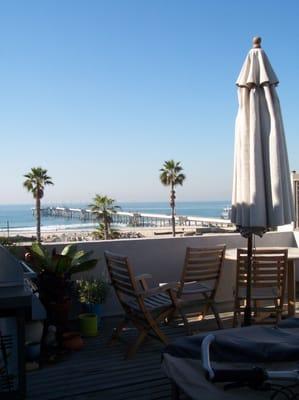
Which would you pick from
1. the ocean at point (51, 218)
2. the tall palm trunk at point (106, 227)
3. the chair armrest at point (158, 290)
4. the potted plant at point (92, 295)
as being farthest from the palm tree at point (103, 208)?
the chair armrest at point (158, 290)

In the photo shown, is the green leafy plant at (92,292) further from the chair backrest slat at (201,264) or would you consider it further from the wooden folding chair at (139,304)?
the chair backrest slat at (201,264)

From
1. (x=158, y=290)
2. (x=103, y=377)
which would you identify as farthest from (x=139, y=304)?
(x=103, y=377)

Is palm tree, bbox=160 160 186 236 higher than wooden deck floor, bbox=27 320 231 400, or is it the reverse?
palm tree, bbox=160 160 186 236

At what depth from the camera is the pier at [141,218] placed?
52.0 m

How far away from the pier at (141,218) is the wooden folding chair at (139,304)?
26.7m

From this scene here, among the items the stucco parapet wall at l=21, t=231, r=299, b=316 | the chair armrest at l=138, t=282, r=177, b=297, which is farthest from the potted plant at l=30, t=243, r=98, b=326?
the stucco parapet wall at l=21, t=231, r=299, b=316

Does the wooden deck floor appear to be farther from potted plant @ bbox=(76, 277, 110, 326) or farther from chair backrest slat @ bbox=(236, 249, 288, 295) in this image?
chair backrest slat @ bbox=(236, 249, 288, 295)

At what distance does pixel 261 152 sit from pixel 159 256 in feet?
8.20

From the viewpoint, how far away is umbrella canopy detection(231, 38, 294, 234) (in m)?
4.26

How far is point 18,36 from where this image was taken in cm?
1022

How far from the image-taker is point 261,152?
4.34 m

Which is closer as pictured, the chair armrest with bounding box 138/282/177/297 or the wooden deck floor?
the wooden deck floor

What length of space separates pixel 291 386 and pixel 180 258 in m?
4.52

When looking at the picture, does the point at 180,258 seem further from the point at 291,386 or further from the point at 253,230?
the point at 291,386
